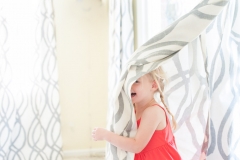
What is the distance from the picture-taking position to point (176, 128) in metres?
1.12

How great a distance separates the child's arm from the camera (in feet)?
3.45

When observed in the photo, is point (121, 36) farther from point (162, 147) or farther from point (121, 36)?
point (162, 147)

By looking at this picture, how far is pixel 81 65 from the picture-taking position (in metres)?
2.47

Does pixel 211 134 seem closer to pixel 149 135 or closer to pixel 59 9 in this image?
pixel 149 135

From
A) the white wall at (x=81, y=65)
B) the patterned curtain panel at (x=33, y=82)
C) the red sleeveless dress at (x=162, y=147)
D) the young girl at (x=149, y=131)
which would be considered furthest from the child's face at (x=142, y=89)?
the white wall at (x=81, y=65)

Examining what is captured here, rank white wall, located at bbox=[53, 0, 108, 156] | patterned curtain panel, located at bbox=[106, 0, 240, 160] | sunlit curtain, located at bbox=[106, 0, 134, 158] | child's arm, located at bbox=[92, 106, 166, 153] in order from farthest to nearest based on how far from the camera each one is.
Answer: white wall, located at bbox=[53, 0, 108, 156] < sunlit curtain, located at bbox=[106, 0, 134, 158] < child's arm, located at bbox=[92, 106, 166, 153] < patterned curtain panel, located at bbox=[106, 0, 240, 160]

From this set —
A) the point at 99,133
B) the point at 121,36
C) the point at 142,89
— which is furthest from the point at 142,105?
the point at 121,36

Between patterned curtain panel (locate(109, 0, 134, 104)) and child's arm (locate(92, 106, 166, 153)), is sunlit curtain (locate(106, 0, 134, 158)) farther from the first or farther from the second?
child's arm (locate(92, 106, 166, 153))

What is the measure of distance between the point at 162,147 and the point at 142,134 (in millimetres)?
110

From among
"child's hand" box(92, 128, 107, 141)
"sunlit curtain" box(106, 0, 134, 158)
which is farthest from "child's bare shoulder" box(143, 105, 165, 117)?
"sunlit curtain" box(106, 0, 134, 158)

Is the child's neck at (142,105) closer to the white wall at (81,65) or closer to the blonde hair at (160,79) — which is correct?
the blonde hair at (160,79)

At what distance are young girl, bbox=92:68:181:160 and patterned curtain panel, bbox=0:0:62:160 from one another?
1159mm

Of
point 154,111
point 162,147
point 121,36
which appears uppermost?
point 121,36

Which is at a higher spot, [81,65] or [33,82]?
[81,65]
